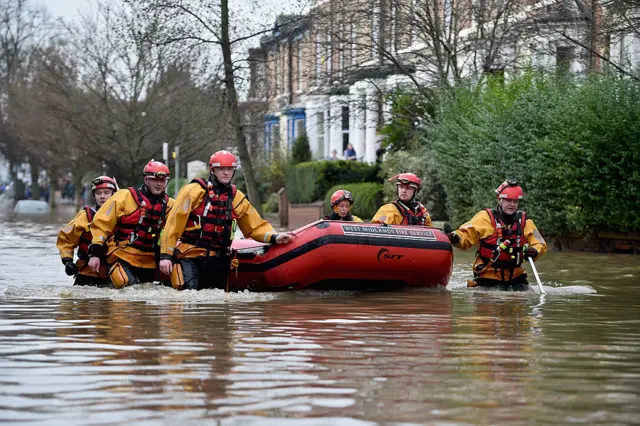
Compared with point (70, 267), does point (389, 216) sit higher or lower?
higher

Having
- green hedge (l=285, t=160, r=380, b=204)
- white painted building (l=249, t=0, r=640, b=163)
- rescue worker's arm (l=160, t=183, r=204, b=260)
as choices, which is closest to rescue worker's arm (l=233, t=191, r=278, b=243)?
rescue worker's arm (l=160, t=183, r=204, b=260)

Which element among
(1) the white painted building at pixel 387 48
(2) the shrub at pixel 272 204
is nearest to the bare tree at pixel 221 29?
(1) the white painted building at pixel 387 48

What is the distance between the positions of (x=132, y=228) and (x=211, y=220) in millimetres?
887

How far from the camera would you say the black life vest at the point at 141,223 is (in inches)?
517

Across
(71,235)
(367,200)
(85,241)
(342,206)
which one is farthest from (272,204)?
(71,235)

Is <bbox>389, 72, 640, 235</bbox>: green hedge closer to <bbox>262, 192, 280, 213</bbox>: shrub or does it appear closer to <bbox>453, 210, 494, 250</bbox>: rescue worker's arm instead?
<bbox>453, 210, 494, 250</bbox>: rescue worker's arm

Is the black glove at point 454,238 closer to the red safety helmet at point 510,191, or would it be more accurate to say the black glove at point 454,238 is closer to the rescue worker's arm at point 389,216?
the red safety helmet at point 510,191

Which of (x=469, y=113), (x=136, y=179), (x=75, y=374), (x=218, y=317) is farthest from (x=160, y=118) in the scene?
(x=75, y=374)

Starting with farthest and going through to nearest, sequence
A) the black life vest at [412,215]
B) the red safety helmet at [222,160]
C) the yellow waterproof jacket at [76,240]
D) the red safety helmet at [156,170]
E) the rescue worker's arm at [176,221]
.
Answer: the black life vest at [412,215], the yellow waterproof jacket at [76,240], the red safety helmet at [156,170], the red safety helmet at [222,160], the rescue worker's arm at [176,221]

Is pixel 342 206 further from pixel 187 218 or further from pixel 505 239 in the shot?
pixel 187 218

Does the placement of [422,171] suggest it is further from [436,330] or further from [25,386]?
[25,386]

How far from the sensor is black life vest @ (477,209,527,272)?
43.8 feet

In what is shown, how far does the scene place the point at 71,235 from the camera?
1358cm

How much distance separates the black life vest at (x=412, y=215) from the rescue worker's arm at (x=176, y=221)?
8.69 ft
